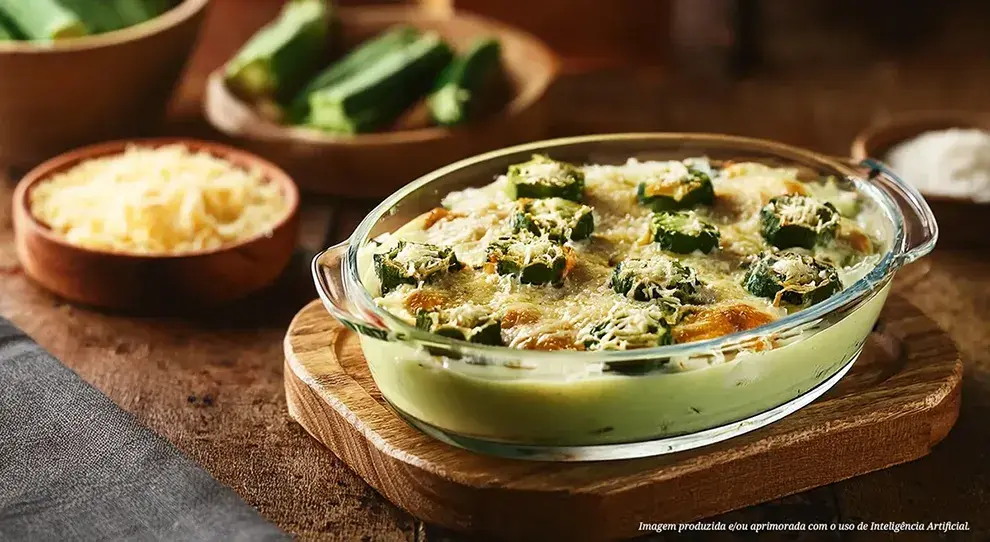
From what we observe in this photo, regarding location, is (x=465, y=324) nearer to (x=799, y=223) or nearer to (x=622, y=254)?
(x=622, y=254)

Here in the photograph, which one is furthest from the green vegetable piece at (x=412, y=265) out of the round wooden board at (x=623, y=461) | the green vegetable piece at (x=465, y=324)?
the round wooden board at (x=623, y=461)

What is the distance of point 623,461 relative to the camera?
2.07 m

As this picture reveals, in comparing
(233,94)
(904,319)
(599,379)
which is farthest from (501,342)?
(233,94)

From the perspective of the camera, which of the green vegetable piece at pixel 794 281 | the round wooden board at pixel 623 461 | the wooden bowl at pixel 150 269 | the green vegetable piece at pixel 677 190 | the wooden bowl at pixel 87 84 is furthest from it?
the wooden bowl at pixel 87 84

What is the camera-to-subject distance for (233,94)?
3.68 metres

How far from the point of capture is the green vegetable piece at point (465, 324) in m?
2.00

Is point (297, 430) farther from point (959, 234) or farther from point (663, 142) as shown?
point (959, 234)

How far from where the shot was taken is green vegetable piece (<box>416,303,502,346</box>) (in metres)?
2.00

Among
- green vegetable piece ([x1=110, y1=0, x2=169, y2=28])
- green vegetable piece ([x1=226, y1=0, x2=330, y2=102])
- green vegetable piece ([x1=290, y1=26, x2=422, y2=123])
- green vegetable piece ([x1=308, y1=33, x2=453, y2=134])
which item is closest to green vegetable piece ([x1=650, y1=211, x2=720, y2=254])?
green vegetable piece ([x1=308, y1=33, x2=453, y2=134])

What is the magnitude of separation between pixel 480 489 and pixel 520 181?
0.72 m

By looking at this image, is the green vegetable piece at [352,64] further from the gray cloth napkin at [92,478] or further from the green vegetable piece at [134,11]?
the gray cloth napkin at [92,478]

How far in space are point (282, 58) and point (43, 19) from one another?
2.18 ft

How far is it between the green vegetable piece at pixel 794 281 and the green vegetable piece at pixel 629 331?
23 cm

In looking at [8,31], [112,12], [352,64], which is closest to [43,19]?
[8,31]
